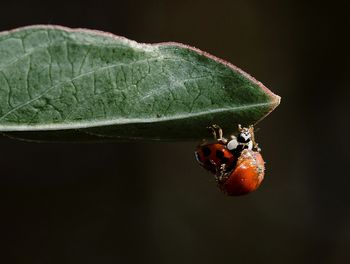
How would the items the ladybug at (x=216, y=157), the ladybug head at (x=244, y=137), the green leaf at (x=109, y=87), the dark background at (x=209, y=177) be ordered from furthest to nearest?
1. the dark background at (x=209, y=177)
2. the ladybug at (x=216, y=157)
3. the ladybug head at (x=244, y=137)
4. the green leaf at (x=109, y=87)

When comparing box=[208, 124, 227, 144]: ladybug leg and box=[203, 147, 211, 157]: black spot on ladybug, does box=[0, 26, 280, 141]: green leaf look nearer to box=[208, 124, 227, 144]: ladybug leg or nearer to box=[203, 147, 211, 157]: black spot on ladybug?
box=[208, 124, 227, 144]: ladybug leg

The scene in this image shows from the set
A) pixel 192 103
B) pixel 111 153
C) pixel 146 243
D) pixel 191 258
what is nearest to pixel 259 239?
pixel 191 258

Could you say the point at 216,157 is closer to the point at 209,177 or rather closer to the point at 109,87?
the point at 109,87

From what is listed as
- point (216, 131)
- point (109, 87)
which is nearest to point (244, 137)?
point (216, 131)

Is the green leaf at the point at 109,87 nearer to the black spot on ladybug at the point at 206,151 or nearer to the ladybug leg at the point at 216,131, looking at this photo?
the ladybug leg at the point at 216,131

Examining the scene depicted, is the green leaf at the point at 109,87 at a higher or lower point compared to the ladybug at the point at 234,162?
higher

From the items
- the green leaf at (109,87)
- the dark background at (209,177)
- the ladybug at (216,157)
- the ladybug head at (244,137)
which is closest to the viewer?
the green leaf at (109,87)

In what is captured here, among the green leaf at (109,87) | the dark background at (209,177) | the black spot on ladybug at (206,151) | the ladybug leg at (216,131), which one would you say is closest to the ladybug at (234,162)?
the black spot on ladybug at (206,151)
